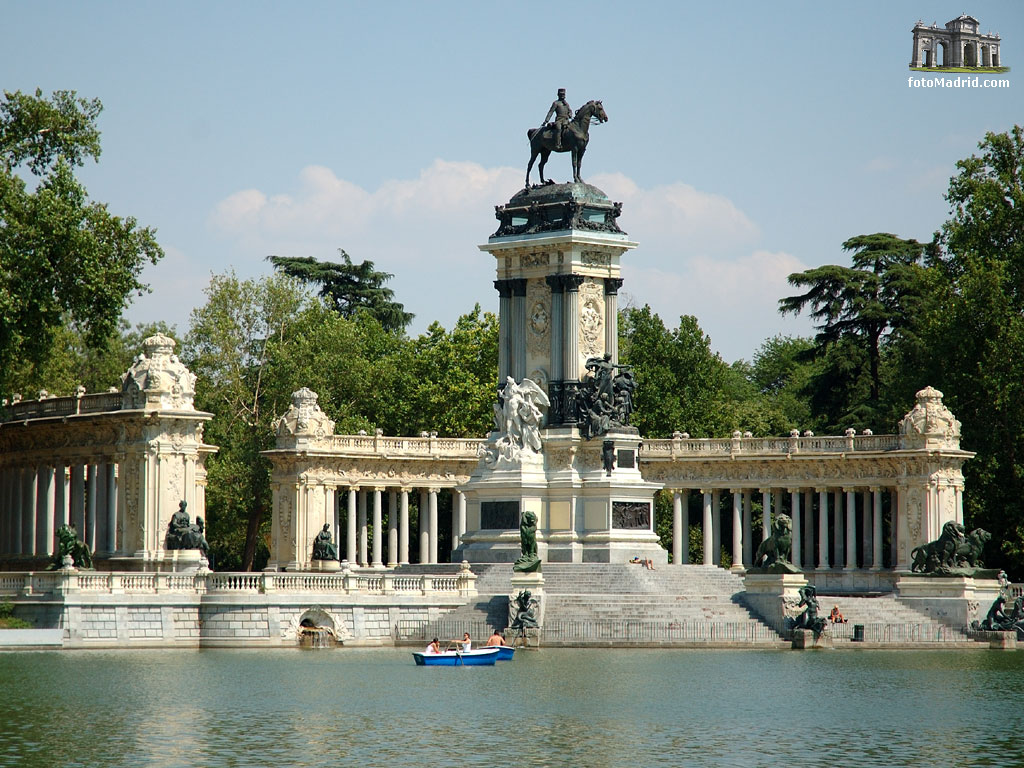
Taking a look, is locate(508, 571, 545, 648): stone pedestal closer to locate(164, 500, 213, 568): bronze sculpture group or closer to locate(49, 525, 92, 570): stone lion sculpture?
locate(164, 500, 213, 568): bronze sculpture group

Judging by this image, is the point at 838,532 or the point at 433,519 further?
the point at 433,519

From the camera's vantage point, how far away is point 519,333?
241ft

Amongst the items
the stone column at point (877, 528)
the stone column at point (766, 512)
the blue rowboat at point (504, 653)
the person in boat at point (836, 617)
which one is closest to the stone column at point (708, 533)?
the stone column at point (766, 512)

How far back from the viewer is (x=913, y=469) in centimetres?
8031

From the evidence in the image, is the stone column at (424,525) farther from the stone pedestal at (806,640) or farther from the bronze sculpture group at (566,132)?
the stone pedestal at (806,640)

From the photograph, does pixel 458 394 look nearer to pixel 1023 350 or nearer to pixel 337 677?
pixel 1023 350

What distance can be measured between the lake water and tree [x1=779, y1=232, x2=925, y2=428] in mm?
46437

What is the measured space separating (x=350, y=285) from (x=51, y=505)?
116 ft

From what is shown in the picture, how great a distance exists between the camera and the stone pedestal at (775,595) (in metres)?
62.1

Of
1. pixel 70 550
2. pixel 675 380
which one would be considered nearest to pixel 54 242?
pixel 70 550

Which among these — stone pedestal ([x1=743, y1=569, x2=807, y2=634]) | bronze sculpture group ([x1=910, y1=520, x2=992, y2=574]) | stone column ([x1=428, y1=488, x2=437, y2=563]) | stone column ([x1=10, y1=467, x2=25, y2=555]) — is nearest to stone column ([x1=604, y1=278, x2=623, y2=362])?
stone pedestal ([x1=743, y1=569, x2=807, y2=634])

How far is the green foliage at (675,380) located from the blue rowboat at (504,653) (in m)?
40.6

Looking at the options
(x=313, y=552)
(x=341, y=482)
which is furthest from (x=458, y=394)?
(x=313, y=552)

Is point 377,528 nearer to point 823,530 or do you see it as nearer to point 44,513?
point 44,513
